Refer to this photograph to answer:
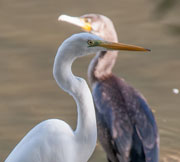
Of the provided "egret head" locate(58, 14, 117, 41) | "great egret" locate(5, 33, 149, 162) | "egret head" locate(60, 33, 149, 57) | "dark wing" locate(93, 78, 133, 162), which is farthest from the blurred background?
"egret head" locate(60, 33, 149, 57)

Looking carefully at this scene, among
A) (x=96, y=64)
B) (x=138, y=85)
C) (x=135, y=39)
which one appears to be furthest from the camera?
(x=135, y=39)

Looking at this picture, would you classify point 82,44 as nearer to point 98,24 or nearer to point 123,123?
point 123,123

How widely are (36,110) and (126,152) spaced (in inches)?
59.4

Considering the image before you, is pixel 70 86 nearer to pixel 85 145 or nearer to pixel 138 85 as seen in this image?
pixel 85 145

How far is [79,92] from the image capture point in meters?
2.90

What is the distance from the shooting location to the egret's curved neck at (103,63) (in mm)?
4324

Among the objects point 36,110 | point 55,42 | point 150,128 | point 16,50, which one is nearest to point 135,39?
point 55,42

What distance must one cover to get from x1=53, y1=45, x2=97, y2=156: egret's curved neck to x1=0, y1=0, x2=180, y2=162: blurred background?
1.24m

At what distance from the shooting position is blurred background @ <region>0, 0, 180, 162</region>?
182 inches

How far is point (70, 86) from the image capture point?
2.91 meters

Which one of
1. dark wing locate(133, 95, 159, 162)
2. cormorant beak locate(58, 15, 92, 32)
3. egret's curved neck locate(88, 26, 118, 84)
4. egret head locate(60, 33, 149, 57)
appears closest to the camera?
egret head locate(60, 33, 149, 57)

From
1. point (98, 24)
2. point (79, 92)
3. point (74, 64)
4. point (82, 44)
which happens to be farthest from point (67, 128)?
point (74, 64)

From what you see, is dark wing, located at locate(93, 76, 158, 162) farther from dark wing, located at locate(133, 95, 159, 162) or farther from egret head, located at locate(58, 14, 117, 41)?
egret head, located at locate(58, 14, 117, 41)

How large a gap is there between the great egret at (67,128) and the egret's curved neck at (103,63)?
53.1 inches
